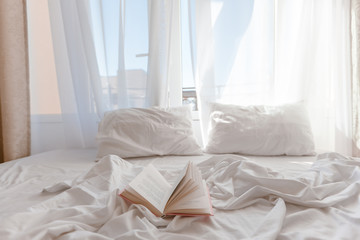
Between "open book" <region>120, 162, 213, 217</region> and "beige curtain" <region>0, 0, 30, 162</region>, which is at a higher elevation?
"beige curtain" <region>0, 0, 30, 162</region>

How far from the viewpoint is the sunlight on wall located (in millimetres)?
2033

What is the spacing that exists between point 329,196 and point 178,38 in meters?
1.60

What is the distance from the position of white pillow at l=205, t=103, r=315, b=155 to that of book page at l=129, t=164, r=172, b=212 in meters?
0.87

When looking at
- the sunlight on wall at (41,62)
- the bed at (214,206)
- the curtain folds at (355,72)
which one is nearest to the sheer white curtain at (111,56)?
the sunlight on wall at (41,62)

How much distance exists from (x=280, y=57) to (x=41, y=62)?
1.94 m

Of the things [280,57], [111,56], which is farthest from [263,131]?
[111,56]

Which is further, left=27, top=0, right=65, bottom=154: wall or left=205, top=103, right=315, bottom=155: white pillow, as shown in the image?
left=27, top=0, right=65, bottom=154: wall

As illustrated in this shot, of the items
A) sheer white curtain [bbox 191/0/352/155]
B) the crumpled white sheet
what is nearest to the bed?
the crumpled white sheet

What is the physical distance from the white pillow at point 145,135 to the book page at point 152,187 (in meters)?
0.74

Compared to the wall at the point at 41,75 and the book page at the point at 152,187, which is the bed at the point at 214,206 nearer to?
the book page at the point at 152,187

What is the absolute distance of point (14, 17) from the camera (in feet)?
6.15

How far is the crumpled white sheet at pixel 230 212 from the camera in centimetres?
55

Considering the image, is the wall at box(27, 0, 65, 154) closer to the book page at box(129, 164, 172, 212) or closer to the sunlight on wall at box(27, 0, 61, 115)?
the sunlight on wall at box(27, 0, 61, 115)

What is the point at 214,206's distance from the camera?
0.75 metres
